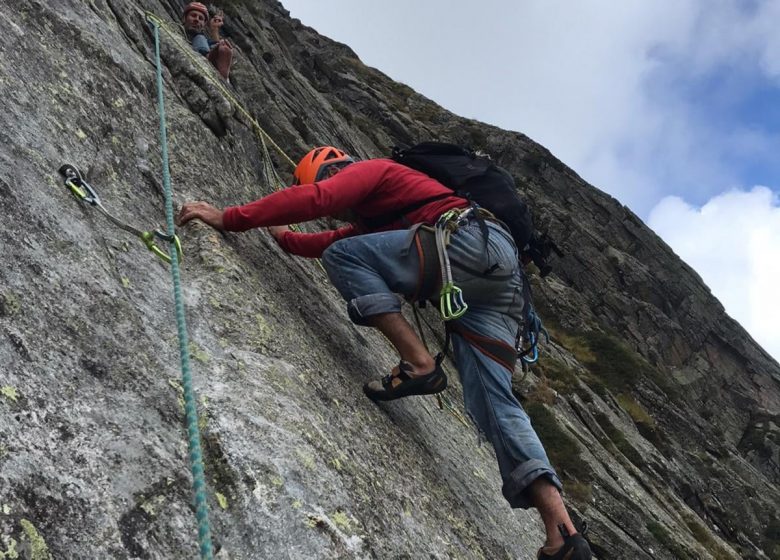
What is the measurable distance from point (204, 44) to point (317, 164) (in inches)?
325

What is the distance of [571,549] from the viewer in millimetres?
4492

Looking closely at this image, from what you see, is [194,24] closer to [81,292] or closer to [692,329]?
[81,292]

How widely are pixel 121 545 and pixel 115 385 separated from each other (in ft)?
3.14

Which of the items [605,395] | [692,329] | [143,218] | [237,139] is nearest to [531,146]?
[692,329]

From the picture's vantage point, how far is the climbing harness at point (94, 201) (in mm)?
4566

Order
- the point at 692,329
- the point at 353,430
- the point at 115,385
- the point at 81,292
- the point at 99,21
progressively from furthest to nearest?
the point at 692,329 < the point at 99,21 < the point at 353,430 < the point at 81,292 < the point at 115,385

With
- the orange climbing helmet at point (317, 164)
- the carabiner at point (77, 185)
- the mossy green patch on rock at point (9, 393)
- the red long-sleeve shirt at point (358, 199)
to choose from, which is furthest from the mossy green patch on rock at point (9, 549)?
the orange climbing helmet at point (317, 164)

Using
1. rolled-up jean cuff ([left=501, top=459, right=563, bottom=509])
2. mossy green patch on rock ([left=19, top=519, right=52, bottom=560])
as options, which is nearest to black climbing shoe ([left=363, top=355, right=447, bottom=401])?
rolled-up jean cuff ([left=501, top=459, right=563, bottom=509])

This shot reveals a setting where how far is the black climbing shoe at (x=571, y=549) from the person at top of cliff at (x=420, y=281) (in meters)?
0.23

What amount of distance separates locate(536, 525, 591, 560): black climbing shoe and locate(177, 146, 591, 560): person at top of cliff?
23 cm

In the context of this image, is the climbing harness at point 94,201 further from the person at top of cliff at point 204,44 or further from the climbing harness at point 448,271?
the person at top of cliff at point 204,44

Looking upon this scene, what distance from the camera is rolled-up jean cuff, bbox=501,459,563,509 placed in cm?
479

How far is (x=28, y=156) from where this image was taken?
434 cm

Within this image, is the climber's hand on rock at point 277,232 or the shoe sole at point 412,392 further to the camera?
the climber's hand on rock at point 277,232
